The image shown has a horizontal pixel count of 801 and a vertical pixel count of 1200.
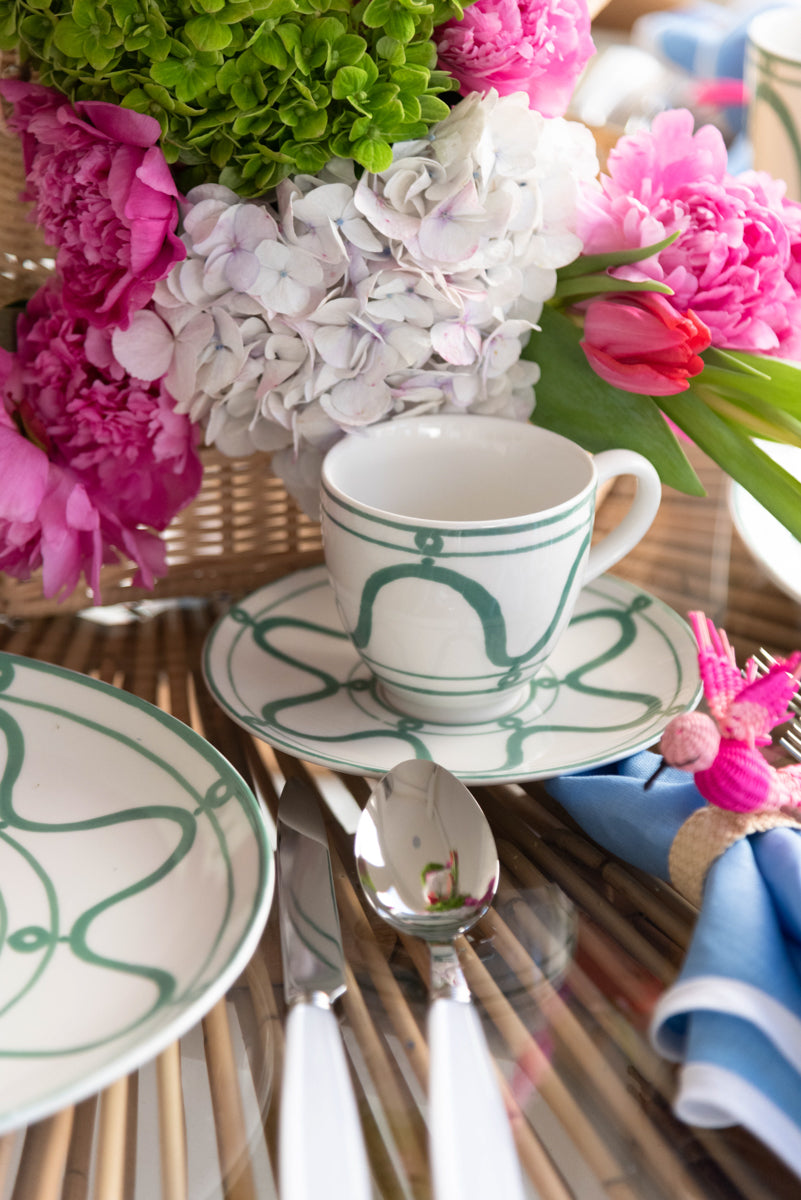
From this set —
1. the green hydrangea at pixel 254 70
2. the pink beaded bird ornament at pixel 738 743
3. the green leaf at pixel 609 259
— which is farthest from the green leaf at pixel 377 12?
the pink beaded bird ornament at pixel 738 743

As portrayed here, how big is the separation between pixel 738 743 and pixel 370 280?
0.62 feet

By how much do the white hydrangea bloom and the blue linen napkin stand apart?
6.9 inches

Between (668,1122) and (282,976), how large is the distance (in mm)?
102

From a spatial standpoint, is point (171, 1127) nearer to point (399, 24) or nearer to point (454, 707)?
point (454, 707)

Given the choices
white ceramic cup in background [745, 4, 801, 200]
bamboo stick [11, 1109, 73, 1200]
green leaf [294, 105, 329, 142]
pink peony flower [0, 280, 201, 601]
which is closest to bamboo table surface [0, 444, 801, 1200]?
bamboo stick [11, 1109, 73, 1200]

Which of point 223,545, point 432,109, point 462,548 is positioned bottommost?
point 223,545

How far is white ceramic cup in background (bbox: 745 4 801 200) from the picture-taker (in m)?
0.55

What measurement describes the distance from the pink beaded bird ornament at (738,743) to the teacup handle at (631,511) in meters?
0.10

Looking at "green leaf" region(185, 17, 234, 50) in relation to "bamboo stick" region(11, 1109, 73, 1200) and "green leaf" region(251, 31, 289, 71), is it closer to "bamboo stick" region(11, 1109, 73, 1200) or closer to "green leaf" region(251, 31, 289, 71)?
"green leaf" region(251, 31, 289, 71)

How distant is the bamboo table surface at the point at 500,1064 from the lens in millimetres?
233

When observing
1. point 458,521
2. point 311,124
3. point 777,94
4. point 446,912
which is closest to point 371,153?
point 311,124

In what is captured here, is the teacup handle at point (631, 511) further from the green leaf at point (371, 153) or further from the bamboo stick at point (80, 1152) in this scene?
the bamboo stick at point (80, 1152)

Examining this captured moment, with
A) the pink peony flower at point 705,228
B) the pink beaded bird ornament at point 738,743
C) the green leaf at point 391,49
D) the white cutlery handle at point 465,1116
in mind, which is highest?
the green leaf at point 391,49

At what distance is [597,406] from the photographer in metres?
0.41
